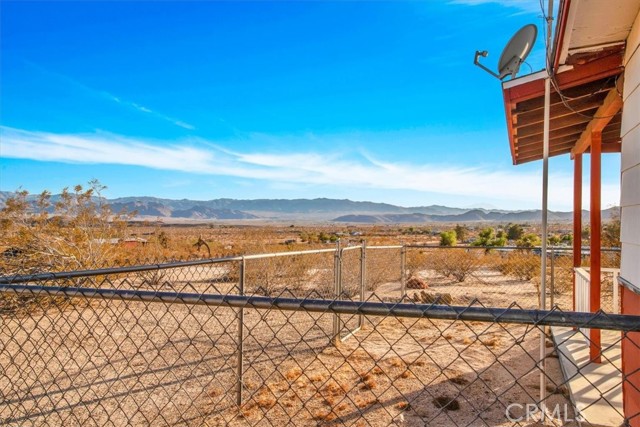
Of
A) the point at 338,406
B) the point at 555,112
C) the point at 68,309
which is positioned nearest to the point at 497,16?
the point at 555,112

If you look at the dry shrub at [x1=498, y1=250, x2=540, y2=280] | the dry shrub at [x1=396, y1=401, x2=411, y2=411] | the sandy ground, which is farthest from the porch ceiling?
the dry shrub at [x1=498, y1=250, x2=540, y2=280]

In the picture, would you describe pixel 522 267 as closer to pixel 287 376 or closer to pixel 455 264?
pixel 455 264

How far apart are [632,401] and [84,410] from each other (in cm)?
484

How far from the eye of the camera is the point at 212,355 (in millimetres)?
6703

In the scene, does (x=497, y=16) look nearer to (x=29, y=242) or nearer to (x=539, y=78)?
(x=539, y=78)

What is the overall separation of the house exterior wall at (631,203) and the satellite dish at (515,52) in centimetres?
102

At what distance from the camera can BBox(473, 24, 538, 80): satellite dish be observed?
14.7 feet

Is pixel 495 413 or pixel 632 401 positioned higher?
pixel 632 401

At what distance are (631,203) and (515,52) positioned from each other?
1.97 metres

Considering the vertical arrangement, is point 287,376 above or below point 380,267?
below

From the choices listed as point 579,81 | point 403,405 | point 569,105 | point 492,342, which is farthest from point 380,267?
point 579,81

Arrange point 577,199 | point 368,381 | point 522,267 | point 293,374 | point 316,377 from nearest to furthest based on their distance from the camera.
Result: point 368,381
point 316,377
point 293,374
point 577,199
point 522,267

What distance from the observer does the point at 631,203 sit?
131 inches

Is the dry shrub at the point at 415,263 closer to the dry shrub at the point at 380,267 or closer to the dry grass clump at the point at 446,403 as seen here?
the dry shrub at the point at 380,267
